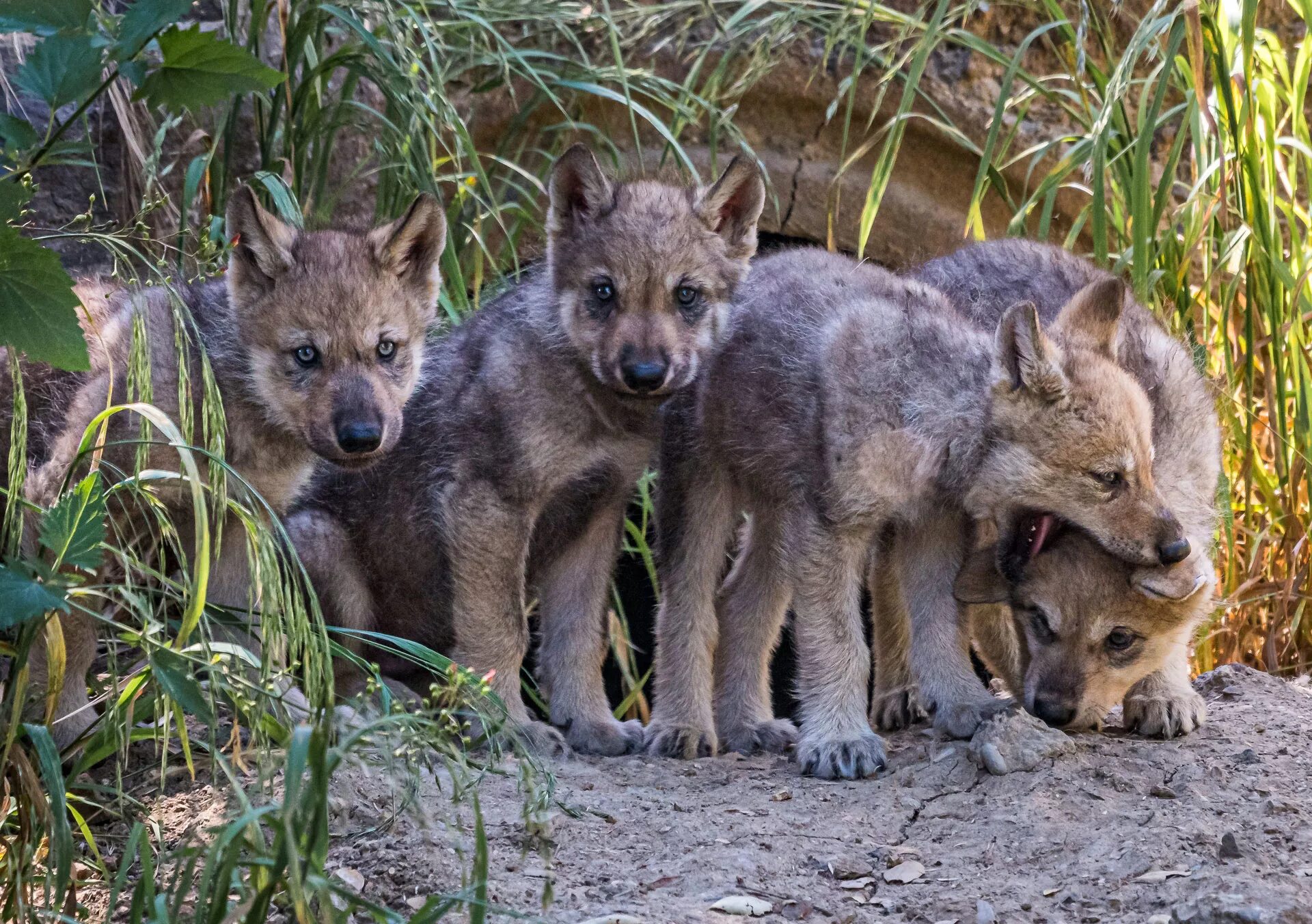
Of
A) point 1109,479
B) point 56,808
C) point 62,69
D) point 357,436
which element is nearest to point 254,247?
point 357,436

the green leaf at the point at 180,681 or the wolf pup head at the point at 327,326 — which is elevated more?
the wolf pup head at the point at 327,326

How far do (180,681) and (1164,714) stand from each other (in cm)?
286

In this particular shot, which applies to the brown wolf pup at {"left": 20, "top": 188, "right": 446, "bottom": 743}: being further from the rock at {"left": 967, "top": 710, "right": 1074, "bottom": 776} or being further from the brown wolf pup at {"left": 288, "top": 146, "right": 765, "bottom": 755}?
the rock at {"left": 967, "top": 710, "right": 1074, "bottom": 776}

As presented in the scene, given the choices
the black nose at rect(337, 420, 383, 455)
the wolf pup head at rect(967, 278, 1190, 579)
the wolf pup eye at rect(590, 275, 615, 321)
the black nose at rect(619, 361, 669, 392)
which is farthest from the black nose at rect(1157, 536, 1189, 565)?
the black nose at rect(337, 420, 383, 455)

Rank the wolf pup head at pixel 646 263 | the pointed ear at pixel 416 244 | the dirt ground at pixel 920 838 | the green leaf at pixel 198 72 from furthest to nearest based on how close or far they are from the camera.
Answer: the wolf pup head at pixel 646 263 → the pointed ear at pixel 416 244 → the dirt ground at pixel 920 838 → the green leaf at pixel 198 72

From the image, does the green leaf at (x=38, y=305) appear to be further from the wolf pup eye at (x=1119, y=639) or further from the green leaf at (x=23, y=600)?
the wolf pup eye at (x=1119, y=639)

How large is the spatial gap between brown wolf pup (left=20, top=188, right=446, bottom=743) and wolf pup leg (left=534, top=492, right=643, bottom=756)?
0.91 m

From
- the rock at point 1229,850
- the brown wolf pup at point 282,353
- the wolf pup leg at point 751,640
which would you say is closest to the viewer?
the rock at point 1229,850

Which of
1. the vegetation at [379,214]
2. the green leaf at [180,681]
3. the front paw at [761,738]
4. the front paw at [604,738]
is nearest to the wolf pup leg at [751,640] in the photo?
the front paw at [761,738]

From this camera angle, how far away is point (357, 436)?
3779 millimetres

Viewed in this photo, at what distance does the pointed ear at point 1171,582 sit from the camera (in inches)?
155

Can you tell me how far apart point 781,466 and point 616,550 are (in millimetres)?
810

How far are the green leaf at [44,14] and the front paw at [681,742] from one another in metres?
2.67

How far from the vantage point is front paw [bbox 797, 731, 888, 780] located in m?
4.06
